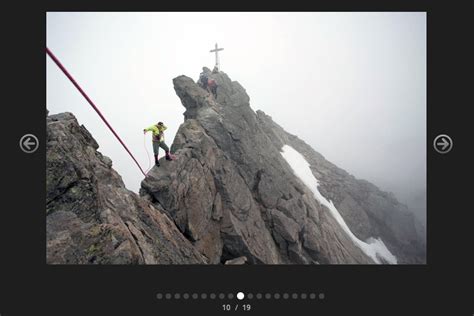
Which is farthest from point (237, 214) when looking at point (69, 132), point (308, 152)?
point (308, 152)

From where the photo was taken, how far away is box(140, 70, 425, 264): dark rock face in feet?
44.0

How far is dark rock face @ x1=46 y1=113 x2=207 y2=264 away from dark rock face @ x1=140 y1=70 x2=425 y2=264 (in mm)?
3606

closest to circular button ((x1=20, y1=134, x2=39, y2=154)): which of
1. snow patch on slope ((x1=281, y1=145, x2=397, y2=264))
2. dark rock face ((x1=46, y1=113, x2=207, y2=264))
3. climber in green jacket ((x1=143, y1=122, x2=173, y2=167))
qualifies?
dark rock face ((x1=46, y1=113, x2=207, y2=264))

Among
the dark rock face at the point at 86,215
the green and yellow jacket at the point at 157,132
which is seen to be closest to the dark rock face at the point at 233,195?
the green and yellow jacket at the point at 157,132

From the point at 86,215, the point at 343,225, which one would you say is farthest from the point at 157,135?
the point at 343,225

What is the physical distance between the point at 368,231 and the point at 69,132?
33.6m

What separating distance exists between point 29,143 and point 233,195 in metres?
13.0

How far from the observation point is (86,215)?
5.62 metres
